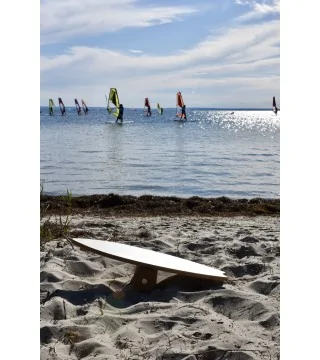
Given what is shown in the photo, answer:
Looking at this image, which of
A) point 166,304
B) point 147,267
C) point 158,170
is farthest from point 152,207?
point 158,170

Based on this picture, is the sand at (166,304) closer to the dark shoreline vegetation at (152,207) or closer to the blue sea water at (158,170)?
the dark shoreline vegetation at (152,207)

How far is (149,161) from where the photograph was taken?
40.4 ft

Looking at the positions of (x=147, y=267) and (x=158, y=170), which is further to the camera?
(x=158, y=170)

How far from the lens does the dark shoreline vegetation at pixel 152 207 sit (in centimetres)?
610

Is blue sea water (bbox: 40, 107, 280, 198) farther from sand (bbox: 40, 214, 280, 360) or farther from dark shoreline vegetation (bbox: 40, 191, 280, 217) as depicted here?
sand (bbox: 40, 214, 280, 360)

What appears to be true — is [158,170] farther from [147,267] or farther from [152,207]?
[147,267]

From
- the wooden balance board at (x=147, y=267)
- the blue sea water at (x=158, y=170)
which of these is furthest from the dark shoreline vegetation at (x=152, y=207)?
the wooden balance board at (x=147, y=267)

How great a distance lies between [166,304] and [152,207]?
3.50 meters

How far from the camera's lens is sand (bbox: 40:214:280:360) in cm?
235

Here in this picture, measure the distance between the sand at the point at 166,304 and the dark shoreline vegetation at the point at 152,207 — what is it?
1441 mm

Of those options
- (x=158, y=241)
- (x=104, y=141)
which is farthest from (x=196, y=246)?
(x=104, y=141)

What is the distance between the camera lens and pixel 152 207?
6.37 m
